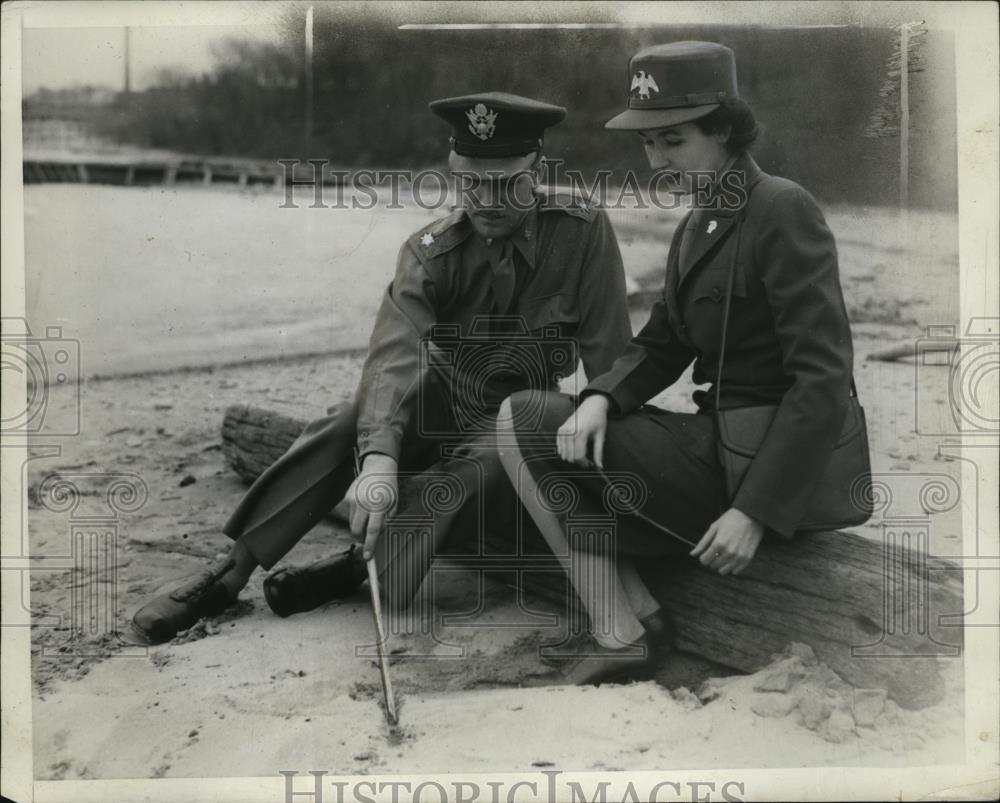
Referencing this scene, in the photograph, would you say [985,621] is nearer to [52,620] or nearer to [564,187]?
[564,187]

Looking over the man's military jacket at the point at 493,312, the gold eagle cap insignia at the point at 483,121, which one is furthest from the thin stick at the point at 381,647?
the gold eagle cap insignia at the point at 483,121

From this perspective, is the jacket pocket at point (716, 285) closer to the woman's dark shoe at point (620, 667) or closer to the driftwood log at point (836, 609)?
the driftwood log at point (836, 609)

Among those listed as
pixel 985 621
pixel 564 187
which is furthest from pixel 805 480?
pixel 564 187

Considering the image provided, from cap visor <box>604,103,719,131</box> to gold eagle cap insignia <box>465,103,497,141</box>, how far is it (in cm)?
41

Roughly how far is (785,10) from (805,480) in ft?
5.30

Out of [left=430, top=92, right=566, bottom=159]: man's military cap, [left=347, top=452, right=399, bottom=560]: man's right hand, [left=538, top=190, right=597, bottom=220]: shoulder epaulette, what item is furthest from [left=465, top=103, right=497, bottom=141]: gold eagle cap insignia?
[left=347, top=452, right=399, bottom=560]: man's right hand

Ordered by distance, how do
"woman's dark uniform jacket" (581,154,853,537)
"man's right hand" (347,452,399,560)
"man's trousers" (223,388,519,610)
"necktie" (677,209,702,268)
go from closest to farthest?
"woman's dark uniform jacket" (581,154,853,537) < "necktie" (677,209,702,268) < "man's right hand" (347,452,399,560) < "man's trousers" (223,388,519,610)

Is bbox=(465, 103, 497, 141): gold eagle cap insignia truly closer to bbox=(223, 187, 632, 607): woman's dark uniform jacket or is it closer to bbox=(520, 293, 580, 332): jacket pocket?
bbox=(223, 187, 632, 607): woman's dark uniform jacket

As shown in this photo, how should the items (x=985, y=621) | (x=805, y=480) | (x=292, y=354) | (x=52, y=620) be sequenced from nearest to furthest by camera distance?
(x=805, y=480)
(x=985, y=621)
(x=52, y=620)
(x=292, y=354)

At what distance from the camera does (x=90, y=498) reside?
4.28m

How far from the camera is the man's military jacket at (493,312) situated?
3973 millimetres

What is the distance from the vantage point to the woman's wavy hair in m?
3.62

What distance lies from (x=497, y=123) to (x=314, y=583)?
165 cm

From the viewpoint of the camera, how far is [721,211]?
3.62m
